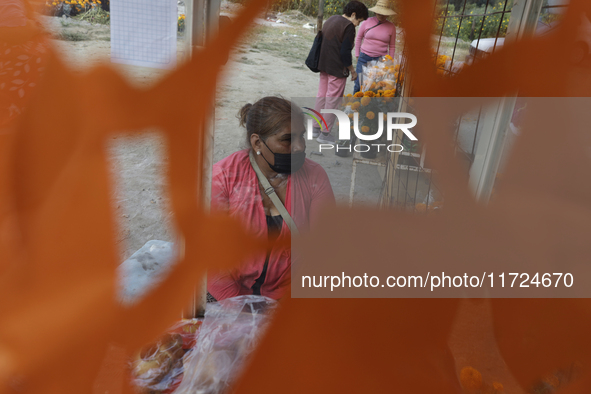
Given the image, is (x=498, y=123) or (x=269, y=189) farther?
(x=269, y=189)

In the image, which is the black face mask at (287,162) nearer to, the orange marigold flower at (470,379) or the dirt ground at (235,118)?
the dirt ground at (235,118)

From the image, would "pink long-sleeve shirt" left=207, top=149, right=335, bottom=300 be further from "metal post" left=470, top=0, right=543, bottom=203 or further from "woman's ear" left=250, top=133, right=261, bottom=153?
"metal post" left=470, top=0, right=543, bottom=203

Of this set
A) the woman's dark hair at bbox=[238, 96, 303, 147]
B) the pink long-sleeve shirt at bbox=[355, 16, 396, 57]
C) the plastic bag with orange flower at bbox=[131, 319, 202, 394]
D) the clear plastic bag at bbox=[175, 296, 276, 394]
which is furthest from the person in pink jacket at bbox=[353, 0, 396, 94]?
the plastic bag with orange flower at bbox=[131, 319, 202, 394]

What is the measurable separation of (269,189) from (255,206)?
0.13 feet

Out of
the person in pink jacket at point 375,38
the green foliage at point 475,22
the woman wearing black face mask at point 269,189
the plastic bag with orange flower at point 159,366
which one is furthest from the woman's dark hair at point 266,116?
the plastic bag with orange flower at point 159,366

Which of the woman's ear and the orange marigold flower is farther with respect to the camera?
the woman's ear

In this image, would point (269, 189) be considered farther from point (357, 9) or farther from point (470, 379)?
point (470, 379)

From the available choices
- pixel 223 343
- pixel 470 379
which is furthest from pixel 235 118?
pixel 470 379

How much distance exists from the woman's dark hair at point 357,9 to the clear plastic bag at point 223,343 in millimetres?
512

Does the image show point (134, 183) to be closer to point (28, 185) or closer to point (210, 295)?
point (28, 185)

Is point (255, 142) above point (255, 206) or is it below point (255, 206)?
above

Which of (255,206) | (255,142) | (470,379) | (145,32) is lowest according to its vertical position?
(470,379)

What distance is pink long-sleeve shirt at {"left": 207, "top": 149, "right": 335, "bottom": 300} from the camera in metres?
0.61

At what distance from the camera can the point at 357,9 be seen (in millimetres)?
593
